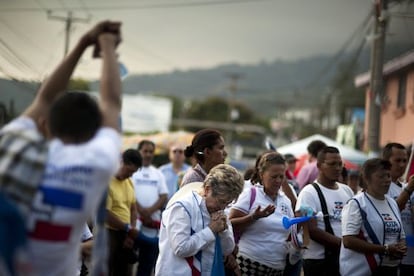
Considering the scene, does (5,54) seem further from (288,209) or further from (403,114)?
(403,114)

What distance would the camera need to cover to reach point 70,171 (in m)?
3.24

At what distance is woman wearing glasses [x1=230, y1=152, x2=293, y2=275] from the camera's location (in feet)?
22.5

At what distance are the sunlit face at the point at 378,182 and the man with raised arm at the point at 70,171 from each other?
12.9 feet

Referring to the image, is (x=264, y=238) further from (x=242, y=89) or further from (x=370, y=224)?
(x=242, y=89)

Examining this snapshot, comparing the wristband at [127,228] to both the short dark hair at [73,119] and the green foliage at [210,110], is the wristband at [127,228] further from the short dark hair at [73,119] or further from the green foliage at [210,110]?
the green foliage at [210,110]

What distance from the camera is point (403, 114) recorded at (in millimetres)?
23438

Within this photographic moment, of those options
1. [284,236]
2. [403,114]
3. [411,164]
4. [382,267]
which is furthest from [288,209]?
[403,114]

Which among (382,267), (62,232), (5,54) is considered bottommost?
(382,267)

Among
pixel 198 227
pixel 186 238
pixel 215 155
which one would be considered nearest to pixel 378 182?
pixel 215 155

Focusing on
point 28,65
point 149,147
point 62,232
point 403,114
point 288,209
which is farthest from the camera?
point 403,114

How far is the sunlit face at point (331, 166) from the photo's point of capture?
7637 mm

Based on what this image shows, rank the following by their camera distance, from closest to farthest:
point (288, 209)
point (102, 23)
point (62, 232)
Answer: point (62, 232), point (102, 23), point (288, 209)

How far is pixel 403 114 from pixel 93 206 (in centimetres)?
2124

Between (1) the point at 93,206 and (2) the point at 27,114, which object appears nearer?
(1) the point at 93,206
